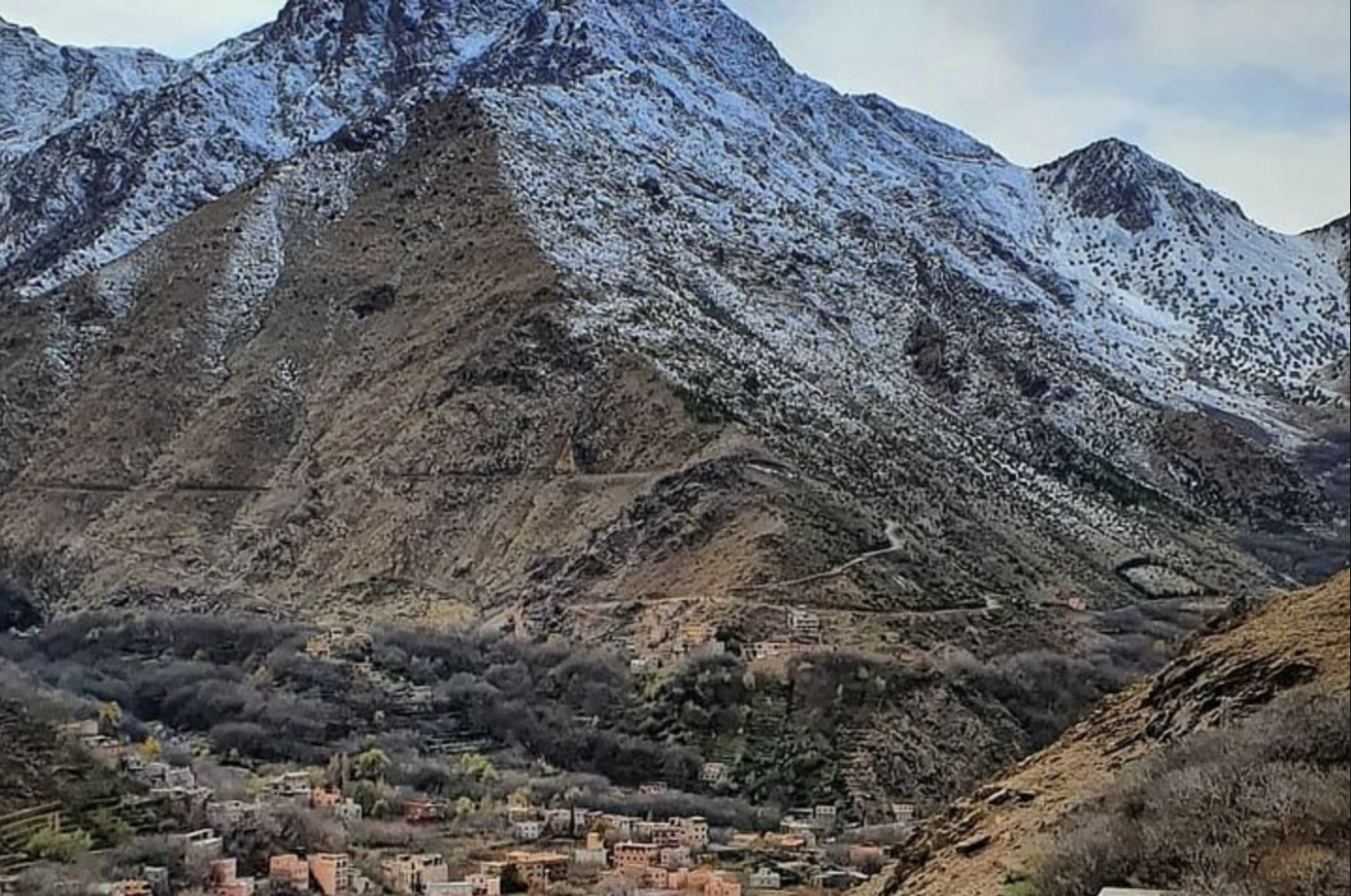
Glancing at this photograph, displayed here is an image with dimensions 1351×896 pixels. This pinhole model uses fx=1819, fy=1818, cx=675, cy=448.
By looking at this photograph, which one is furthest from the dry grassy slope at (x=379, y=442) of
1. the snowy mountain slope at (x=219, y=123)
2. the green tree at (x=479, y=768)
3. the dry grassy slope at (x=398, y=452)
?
the snowy mountain slope at (x=219, y=123)

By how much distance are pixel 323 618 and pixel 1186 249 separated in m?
49.2

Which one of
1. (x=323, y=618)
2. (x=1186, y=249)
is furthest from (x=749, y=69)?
(x=323, y=618)

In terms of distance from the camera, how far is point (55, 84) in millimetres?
72875

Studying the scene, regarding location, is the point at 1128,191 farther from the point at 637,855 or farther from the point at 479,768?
the point at 637,855

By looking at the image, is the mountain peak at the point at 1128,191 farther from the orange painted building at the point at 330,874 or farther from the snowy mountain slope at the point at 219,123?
the orange painted building at the point at 330,874

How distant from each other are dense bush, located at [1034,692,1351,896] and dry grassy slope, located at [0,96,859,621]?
66.6ft

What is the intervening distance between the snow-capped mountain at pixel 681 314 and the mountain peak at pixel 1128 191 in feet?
25.4

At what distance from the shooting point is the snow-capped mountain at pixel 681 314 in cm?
2975

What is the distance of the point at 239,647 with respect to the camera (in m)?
26.3

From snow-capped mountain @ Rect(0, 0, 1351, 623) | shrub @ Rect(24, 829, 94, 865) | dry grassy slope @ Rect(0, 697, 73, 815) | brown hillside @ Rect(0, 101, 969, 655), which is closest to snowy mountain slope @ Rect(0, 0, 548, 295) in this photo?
snow-capped mountain @ Rect(0, 0, 1351, 623)

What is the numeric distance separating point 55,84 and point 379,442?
150ft

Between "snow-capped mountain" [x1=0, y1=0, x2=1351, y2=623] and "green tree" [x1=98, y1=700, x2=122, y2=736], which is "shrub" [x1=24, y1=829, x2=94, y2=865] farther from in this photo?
"snow-capped mountain" [x1=0, y1=0, x2=1351, y2=623]

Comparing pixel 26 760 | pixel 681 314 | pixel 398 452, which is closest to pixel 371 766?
pixel 26 760

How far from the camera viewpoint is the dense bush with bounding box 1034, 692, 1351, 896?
14.5 feet
